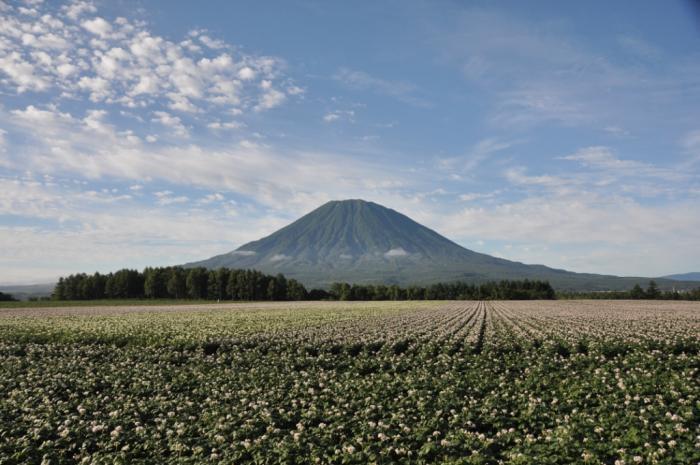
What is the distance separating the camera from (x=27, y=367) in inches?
726

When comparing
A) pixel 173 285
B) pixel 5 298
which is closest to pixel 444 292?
pixel 173 285

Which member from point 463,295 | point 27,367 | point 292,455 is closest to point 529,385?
point 292,455

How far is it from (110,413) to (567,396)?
38.4 feet

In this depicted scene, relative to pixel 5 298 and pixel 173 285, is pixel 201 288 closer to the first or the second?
pixel 173 285

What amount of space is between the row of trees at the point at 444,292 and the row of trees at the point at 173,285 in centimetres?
1251

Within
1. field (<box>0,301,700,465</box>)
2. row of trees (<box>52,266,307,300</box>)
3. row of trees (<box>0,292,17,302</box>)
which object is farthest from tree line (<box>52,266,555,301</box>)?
field (<box>0,301,700,465</box>)

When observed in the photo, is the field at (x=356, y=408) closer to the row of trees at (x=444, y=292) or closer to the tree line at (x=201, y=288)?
the tree line at (x=201, y=288)

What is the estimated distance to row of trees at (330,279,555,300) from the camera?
12262cm

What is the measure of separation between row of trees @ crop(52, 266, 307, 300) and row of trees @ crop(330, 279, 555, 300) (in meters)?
12.5

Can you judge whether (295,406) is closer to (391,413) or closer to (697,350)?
(391,413)

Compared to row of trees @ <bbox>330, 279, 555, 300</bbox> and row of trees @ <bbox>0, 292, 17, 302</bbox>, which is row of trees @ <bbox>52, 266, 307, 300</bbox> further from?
row of trees @ <bbox>330, 279, 555, 300</bbox>

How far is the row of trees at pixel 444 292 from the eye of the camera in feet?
402

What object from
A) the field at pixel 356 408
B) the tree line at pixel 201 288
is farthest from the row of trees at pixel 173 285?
the field at pixel 356 408

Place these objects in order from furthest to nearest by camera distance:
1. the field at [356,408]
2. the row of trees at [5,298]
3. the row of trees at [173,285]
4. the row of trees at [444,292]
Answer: the row of trees at [444,292] → the row of trees at [173,285] → the row of trees at [5,298] → the field at [356,408]
